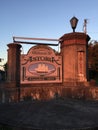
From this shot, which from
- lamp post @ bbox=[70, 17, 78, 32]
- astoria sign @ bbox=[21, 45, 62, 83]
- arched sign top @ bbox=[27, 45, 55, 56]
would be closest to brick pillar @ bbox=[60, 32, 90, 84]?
astoria sign @ bbox=[21, 45, 62, 83]

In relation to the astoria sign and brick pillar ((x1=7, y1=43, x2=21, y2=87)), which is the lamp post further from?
brick pillar ((x1=7, y1=43, x2=21, y2=87))

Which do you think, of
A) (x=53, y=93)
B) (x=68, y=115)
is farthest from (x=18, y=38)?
(x=68, y=115)

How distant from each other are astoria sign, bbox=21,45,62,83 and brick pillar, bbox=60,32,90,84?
412mm

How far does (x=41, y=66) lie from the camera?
36.0 ft

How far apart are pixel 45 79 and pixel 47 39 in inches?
87.3

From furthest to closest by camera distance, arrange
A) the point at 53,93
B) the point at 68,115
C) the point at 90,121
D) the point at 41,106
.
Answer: the point at 53,93
the point at 41,106
the point at 68,115
the point at 90,121

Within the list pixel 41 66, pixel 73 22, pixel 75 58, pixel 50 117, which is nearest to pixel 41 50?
pixel 41 66

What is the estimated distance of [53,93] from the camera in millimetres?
10312

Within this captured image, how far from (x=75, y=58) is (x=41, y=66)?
71.4 inches

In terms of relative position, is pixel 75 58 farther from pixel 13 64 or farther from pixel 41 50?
pixel 13 64

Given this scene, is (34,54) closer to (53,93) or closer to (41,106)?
(53,93)

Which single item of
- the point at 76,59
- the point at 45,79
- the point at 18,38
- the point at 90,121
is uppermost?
the point at 18,38

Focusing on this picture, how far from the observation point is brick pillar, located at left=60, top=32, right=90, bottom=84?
11.3m

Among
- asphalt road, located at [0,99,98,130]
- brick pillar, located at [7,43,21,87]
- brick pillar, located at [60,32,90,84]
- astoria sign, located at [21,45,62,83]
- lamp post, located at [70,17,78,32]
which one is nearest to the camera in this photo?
asphalt road, located at [0,99,98,130]
